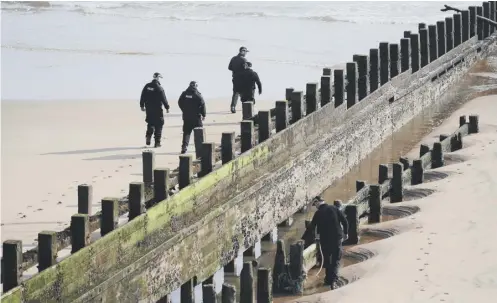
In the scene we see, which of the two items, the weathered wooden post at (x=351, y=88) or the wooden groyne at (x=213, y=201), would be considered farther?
the weathered wooden post at (x=351, y=88)

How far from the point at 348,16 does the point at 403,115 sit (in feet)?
94.5

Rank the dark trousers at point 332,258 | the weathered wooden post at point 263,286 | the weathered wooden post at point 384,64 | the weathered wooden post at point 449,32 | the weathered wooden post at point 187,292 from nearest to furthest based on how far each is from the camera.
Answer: the weathered wooden post at point 263,286, the weathered wooden post at point 187,292, the dark trousers at point 332,258, the weathered wooden post at point 384,64, the weathered wooden post at point 449,32

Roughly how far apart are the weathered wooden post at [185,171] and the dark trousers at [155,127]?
22.1 feet

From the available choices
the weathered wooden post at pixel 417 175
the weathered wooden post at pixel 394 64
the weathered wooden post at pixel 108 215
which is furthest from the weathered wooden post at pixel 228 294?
the weathered wooden post at pixel 394 64

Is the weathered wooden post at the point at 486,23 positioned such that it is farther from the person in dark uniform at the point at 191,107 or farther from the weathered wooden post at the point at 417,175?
the person in dark uniform at the point at 191,107

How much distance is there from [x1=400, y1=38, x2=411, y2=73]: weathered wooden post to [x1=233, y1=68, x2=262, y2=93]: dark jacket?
3.81 m

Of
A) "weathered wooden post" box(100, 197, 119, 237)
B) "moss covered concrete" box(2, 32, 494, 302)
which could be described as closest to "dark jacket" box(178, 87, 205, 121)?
"moss covered concrete" box(2, 32, 494, 302)

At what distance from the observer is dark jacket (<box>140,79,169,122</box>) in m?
18.5

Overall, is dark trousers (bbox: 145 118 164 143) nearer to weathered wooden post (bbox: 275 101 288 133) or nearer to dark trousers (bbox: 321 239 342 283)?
weathered wooden post (bbox: 275 101 288 133)

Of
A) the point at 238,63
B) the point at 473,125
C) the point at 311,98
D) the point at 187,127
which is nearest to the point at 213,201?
the point at 311,98

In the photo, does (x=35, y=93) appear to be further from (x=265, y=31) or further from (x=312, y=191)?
(x=265, y=31)

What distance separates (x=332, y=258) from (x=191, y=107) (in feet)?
17.2

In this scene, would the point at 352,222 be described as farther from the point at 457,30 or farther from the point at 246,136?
the point at 457,30

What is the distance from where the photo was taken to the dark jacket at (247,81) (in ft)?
67.3
